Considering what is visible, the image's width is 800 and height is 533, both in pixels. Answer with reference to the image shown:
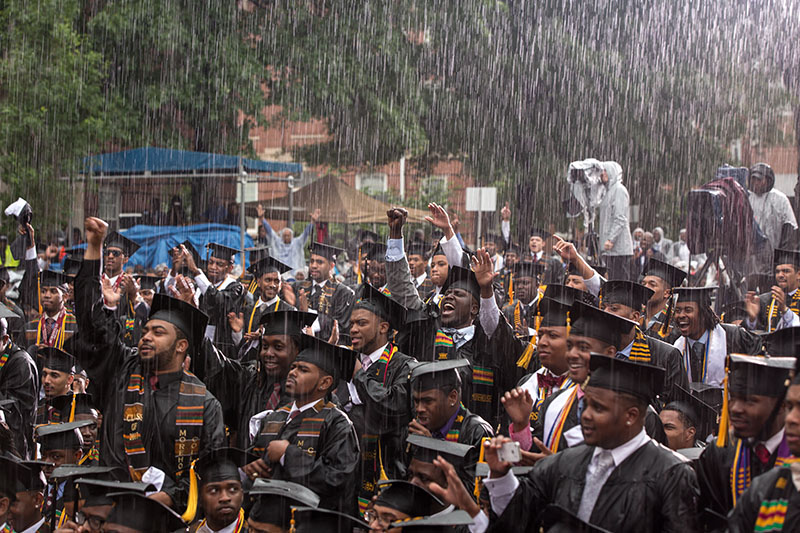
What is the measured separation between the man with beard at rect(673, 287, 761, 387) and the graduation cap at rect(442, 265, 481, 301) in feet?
5.39

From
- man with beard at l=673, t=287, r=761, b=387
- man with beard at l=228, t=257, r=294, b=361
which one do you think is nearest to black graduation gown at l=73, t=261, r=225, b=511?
man with beard at l=228, t=257, r=294, b=361

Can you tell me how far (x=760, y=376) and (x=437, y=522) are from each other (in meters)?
1.63

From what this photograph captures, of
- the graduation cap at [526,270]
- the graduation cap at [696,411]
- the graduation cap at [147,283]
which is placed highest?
the graduation cap at [526,270]

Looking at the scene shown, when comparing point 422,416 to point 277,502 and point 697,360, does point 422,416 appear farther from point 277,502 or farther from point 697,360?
point 697,360

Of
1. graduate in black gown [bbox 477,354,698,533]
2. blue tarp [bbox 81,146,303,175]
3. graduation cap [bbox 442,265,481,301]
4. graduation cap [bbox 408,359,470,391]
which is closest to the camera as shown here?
graduate in black gown [bbox 477,354,698,533]

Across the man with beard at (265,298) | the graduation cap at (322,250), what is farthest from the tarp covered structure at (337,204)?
the man with beard at (265,298)

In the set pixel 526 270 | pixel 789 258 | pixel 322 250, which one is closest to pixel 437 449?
pixel 789 258

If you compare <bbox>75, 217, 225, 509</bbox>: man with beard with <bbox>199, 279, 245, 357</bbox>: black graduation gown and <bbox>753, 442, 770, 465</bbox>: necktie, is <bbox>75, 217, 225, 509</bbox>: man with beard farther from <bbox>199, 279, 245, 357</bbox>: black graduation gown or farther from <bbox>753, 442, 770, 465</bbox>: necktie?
<bbox>199, 279, 245, 357</bbox>: black graduation gown

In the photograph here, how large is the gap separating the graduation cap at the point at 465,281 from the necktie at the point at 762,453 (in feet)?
10.9

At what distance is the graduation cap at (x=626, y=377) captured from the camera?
4305mm

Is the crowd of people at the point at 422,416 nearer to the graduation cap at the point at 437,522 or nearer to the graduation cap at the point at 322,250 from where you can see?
the graduation cap at the point at 437,522

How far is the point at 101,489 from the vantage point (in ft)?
17.2

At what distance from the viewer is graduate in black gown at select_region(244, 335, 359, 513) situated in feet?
17.6

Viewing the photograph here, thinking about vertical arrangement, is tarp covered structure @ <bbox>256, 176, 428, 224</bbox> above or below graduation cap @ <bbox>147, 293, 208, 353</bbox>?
below
